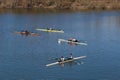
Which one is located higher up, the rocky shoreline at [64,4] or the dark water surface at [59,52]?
the dark water surface at [59,52]

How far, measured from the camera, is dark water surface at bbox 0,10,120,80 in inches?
1387

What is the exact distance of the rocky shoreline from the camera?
10488cm

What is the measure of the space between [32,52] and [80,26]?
82.9ft

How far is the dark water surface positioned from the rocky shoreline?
A: 107ft

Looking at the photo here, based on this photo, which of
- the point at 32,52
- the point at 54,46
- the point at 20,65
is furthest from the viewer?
the point at 54,46

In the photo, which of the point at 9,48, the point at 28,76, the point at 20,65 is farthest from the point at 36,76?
the point at 9,48

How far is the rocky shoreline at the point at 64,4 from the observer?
105 m

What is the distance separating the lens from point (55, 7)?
107 meters

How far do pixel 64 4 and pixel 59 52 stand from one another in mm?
64614

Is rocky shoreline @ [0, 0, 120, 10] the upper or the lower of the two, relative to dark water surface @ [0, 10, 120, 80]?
lower

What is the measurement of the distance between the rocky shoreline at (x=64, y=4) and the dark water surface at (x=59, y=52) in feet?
107

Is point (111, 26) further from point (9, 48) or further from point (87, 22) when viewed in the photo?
point (9, 48)

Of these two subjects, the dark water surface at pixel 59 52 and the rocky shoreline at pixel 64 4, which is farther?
the rocky shoreline at pixel 64 4

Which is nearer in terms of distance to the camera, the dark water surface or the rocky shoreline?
the dark water surface
